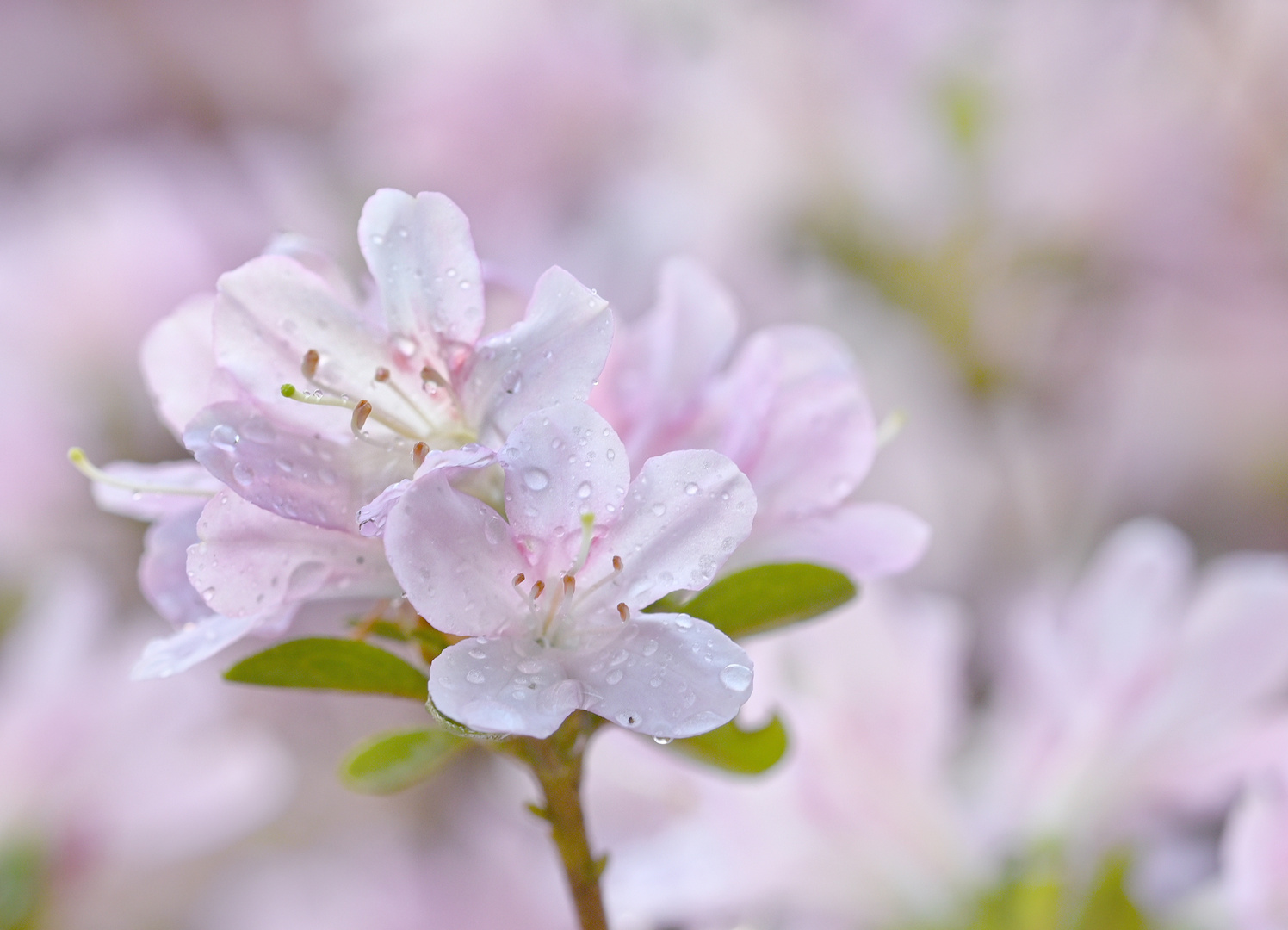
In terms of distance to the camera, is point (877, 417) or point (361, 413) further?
point (877, 417)

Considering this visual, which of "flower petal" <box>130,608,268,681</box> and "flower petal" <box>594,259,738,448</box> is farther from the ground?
"flower petal" <box>594,259,738,448</box>

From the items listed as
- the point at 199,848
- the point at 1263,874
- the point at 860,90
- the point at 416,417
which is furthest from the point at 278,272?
the point at 860,90

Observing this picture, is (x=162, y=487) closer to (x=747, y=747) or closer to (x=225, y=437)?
(x=225, y=437)

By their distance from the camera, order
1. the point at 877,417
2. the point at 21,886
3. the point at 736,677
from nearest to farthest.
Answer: the point at 736,677, the point at 21,886, the point at 877,417

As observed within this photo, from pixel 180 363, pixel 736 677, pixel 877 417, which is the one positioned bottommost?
pixel 736 677

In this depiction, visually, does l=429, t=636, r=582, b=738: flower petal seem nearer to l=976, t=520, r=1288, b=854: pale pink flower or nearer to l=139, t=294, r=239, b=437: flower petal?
l=139, t=294, r=239, b=437: flower petal

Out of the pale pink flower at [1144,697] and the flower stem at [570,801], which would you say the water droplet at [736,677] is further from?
the pale pink flower at [1144,697]

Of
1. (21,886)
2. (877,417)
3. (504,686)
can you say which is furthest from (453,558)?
(877,417)

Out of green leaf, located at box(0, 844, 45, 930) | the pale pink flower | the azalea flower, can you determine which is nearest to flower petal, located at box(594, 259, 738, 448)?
the azalea flower
